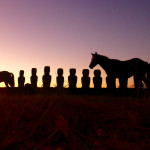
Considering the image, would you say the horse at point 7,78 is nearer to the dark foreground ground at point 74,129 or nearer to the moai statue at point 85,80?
the moai statue at point 85,80

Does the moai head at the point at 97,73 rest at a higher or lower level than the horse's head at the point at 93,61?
lower

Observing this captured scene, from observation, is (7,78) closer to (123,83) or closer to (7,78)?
(7,78)

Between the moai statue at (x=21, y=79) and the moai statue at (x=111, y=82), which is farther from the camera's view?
the moai statue at (x=21, y=79)

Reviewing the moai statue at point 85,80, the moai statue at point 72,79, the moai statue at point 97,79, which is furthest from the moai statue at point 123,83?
the moai statue at point 72,79

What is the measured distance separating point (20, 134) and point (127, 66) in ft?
46.4

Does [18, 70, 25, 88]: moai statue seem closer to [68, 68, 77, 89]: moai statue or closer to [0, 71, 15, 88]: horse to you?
[0, 71, 15, 88]: horse

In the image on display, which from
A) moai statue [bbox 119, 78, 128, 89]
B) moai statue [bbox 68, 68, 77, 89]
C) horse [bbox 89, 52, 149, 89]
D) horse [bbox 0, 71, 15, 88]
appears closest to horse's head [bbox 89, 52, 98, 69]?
horse [bbox 89, 52, 149, 89]

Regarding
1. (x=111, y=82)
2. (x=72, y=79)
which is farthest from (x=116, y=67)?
(x=72, y=79)

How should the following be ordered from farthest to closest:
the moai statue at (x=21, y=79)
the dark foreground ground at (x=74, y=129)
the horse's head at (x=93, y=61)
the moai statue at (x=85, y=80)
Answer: the moai statue at (x=21, y=79), the moai statue at (x=85, y=80), the horse's head at (x=93, y=61), the dark foreground ground at (x=74, y=129)

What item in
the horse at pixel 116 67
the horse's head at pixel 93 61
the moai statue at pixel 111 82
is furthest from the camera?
the moai statue at pixel 111 82

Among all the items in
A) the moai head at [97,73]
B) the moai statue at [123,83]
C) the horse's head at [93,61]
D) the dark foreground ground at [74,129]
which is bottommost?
the dark foreground ground at [74,129]

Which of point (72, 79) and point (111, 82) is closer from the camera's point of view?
point (111, 82)

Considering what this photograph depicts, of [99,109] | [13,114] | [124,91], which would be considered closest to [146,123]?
[99,109]

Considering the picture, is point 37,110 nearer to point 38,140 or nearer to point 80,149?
point 38,140
